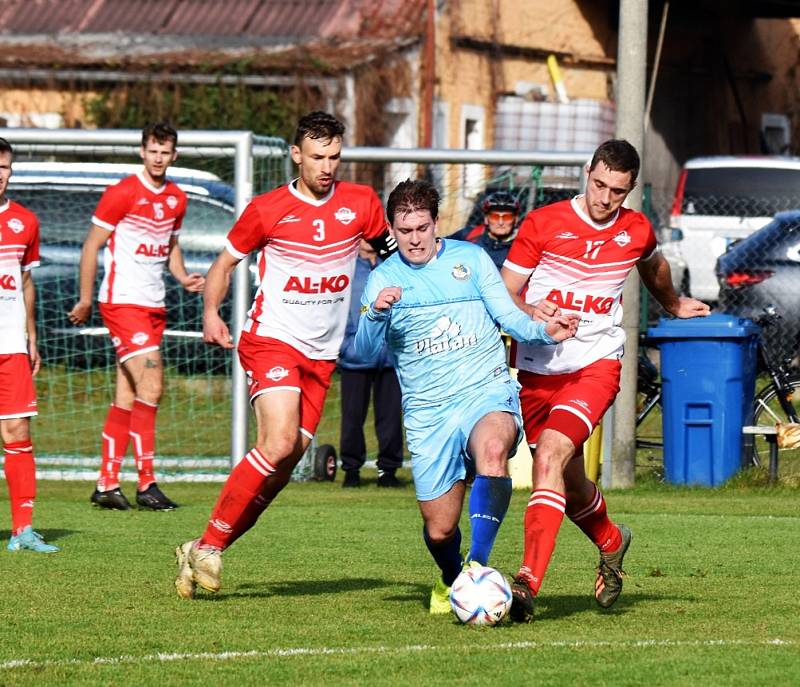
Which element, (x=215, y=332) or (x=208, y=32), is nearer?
(x=215, y=332)

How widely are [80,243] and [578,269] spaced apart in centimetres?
991

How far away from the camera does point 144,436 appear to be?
1176cm

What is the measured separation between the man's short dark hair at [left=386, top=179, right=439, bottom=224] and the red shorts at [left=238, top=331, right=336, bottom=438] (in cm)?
108

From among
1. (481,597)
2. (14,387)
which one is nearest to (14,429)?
(14,387)

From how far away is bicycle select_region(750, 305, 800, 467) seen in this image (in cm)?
1300

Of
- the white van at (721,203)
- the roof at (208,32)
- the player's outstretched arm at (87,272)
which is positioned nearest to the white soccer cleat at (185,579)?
the player's outstretched arm at (87,272)

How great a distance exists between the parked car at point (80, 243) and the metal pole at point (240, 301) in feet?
6.17

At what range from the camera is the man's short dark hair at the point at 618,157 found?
24.3 feet

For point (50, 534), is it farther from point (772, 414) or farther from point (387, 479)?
point (772, 414)

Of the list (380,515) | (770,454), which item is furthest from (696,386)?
(380,515)

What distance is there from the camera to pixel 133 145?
13680mm

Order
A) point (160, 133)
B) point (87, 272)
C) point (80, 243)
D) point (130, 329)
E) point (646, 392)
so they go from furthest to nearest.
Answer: point (80, 243)
point (646, 392)
point (130, 329)
point (87, 272)
point (160, 133)

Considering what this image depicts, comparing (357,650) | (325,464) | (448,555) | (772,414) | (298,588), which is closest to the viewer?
(357,650)

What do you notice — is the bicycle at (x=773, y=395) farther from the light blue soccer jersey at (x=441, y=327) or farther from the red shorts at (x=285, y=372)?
the light blue soccer jersey at (x=441, y=327)
